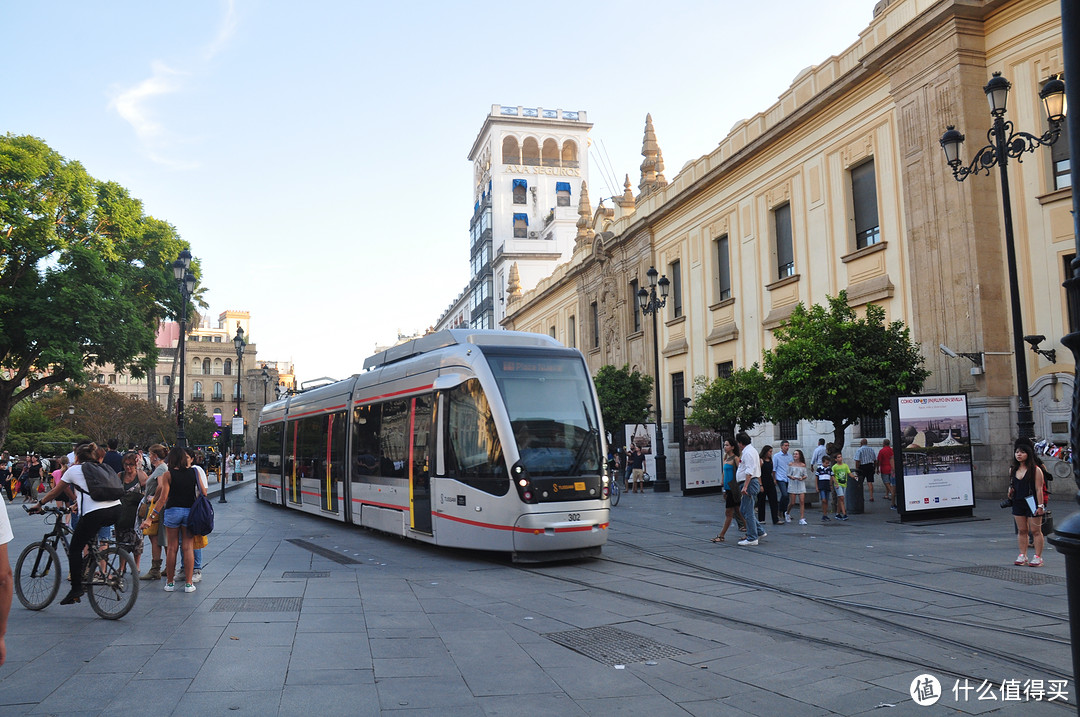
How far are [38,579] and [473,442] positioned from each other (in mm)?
5585

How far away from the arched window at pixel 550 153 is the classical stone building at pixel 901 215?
45926mm

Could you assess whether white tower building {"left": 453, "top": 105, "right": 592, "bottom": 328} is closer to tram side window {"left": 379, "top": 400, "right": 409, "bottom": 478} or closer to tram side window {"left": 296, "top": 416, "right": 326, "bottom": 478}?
tram side window {"left": 296, "top": 416, "right": 326, "bottom": 478}

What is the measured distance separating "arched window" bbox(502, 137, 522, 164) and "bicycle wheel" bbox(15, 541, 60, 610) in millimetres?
71653

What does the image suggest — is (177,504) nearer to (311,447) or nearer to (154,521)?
(154,521)

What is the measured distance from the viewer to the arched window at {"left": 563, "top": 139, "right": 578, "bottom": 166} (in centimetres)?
8038

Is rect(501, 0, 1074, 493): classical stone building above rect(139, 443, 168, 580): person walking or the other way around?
above

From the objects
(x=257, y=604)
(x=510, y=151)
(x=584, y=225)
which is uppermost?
(x=510, y=151)

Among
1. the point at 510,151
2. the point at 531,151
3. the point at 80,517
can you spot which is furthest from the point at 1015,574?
the point at 531,151

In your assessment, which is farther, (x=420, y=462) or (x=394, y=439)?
(x=394, y=439)

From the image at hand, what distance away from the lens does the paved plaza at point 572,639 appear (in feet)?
17.4

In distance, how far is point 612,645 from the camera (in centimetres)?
687

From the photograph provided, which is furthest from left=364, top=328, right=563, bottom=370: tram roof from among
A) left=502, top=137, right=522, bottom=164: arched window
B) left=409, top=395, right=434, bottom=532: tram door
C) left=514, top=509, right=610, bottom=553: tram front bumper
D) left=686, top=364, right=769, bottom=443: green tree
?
left=502, top=137, right=522, bottom=164: arched window

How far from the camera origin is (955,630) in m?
7.13
